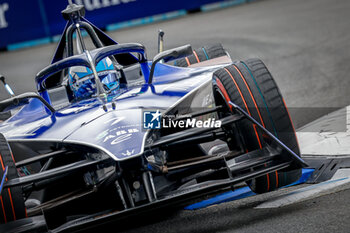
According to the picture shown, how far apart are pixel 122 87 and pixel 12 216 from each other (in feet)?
6.94

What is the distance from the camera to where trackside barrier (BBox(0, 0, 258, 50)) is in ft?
61.3

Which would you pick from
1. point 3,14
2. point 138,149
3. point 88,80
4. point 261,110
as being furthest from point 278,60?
point 3,14

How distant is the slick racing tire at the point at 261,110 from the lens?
4.01 m

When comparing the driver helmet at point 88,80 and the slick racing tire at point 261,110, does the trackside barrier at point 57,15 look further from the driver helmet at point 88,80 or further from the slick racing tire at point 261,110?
the slick racing tire at point 261,110

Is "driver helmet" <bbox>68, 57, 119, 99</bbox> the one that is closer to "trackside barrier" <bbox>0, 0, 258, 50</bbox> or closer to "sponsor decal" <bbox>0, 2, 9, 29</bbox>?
"trackside barrier" <bbox>0, 0, 258, 50</bbox>

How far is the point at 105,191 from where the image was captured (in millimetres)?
3992

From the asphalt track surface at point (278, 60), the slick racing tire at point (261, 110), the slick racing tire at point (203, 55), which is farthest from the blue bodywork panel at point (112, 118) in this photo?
the slick racing tire at point (203, 55)

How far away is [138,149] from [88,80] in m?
1.93

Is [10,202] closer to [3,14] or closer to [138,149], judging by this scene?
[138,149]

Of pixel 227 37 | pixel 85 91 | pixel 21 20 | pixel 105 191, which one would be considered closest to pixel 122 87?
pixel 85 91

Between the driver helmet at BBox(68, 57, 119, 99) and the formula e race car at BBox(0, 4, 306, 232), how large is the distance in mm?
224

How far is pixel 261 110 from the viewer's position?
13.1 feet

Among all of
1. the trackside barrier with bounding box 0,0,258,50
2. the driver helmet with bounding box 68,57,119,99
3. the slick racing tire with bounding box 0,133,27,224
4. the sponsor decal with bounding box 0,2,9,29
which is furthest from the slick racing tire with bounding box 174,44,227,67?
the sponsor decal with bounding box 0,2,9,29

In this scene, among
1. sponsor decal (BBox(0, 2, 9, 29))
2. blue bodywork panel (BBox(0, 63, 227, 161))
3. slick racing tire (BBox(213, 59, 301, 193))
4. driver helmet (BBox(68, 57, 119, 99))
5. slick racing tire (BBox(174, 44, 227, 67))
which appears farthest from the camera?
sponsor decal (BBox(0, 2, 9, 29))
